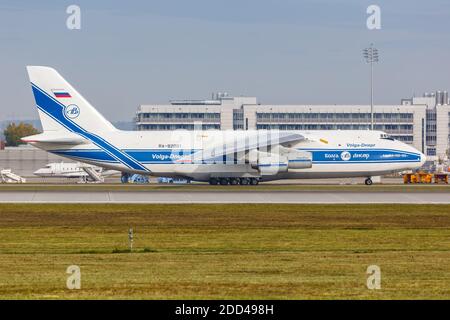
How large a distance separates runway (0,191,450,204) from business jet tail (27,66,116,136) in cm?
1223

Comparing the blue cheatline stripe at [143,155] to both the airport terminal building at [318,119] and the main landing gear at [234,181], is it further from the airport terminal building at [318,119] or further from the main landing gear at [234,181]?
the airport terminal building at [318,119]

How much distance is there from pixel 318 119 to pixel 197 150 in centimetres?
10242

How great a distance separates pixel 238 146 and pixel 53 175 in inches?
1906

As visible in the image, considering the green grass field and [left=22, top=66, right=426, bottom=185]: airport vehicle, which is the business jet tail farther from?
the green grass field

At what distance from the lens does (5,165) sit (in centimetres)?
12556

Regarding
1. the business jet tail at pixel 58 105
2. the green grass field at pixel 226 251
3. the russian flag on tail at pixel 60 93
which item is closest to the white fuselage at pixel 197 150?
the business jet tail at pixel 58 105

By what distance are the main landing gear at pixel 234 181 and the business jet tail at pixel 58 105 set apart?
1067 centimetres

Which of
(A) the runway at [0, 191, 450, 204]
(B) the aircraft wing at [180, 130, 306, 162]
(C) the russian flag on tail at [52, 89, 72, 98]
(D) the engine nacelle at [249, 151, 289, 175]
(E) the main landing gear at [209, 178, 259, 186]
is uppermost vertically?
(C) the russian flag on tail at [52, 89, 72, 98]

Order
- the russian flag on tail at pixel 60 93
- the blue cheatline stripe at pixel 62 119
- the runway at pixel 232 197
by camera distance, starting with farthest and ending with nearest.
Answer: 1. the russian flag on tail at pixel 60 93
2. the blue cheatline stripe at pixel 62 119
3. the runway at pixel 232 197

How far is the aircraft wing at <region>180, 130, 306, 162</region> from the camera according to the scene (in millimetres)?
74338

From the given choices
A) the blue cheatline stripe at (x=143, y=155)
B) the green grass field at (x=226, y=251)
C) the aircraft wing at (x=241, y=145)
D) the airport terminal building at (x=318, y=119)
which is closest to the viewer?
the green grass field at (x=226, y=251)

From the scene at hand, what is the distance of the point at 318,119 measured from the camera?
175 metres

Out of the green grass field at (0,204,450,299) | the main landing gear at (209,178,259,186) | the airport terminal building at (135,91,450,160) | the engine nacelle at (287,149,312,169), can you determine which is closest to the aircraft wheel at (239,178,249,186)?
the main landing gear at (209,178,259,186)

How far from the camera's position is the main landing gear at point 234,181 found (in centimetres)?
7544
